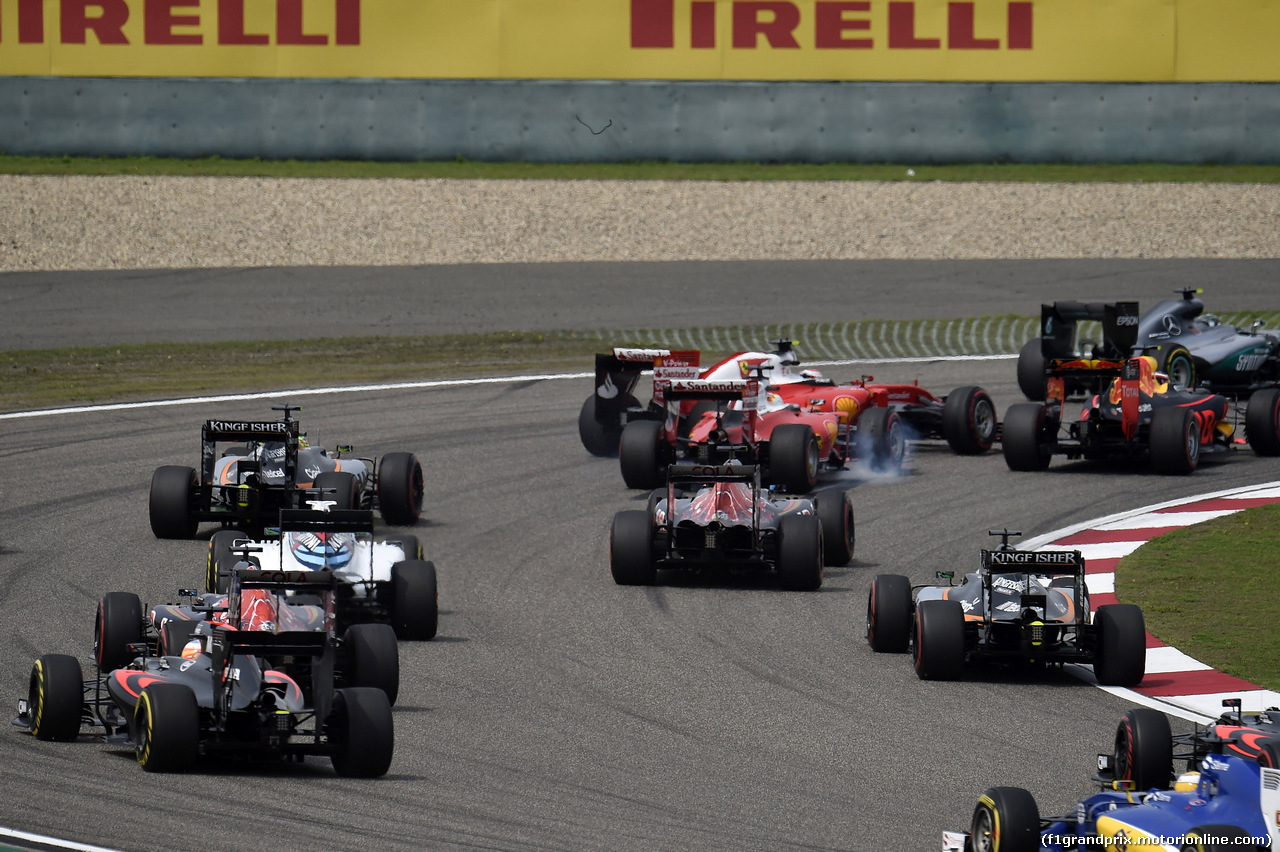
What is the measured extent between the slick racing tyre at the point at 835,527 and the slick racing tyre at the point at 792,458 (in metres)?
2.60

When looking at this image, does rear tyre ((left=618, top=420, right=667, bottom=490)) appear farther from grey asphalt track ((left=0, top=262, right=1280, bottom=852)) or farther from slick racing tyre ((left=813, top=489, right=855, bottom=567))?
slick racing tyre ((left=813, top=489, right=855, bottom=567))

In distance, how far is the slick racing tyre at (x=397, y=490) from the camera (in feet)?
62.8

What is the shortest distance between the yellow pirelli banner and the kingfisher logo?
3 cm

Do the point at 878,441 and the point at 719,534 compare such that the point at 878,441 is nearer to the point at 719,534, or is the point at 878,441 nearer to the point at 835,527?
the point at 835,527

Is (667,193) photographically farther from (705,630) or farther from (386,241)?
(705,630)

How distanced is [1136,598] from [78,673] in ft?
30.1

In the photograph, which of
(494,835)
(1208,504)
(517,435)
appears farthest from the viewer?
(517,435)

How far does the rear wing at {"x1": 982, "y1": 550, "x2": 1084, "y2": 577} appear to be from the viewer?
44.0ft

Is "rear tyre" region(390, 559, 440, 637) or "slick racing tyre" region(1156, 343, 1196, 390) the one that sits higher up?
"slick racing tyre" region(1156, 343, 1196, 390)

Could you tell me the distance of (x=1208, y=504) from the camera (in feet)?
67.2

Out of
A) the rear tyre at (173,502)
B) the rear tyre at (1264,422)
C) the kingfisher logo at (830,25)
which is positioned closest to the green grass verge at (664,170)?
the kingfisher logo at (830,25)

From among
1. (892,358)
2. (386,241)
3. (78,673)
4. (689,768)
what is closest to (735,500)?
(689,768)

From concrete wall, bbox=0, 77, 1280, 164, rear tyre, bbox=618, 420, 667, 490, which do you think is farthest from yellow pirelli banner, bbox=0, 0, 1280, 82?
rear tyre, bbox=618, 420, 667, 490

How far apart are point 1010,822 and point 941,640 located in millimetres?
4850
